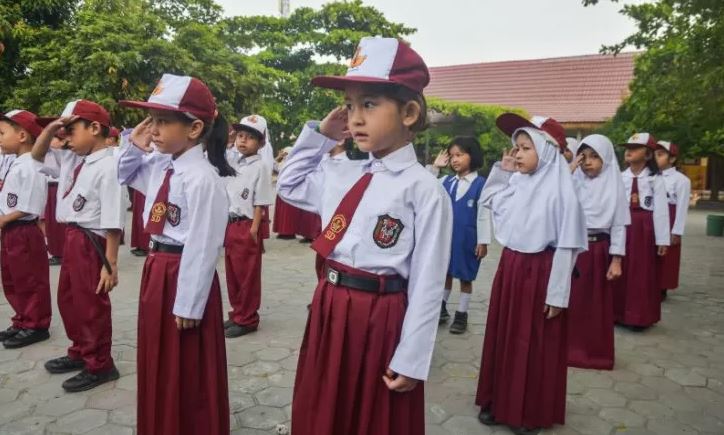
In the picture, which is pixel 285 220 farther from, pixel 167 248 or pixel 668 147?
pixel 167 248

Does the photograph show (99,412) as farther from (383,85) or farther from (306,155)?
(383,85)

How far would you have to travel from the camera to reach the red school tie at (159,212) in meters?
2.62

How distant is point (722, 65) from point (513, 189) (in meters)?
4.55

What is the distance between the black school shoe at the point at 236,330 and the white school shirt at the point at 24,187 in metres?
1.85

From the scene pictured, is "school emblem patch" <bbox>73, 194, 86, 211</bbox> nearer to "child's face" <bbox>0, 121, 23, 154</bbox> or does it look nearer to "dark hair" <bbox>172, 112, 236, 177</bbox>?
"dark hair" <bbox>172, 112, 236, 177</bbox>

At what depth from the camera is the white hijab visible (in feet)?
14.5

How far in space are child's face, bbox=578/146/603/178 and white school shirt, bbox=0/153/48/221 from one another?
4.49m

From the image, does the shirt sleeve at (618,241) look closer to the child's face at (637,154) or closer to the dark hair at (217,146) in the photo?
the child's face at (637,154)

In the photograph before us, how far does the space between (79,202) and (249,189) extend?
167cm

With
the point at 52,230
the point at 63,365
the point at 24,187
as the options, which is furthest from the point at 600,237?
the point at 52,230

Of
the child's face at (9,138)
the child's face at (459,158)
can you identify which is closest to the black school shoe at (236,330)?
the child's face at (9,138)

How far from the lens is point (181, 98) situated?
2.59m

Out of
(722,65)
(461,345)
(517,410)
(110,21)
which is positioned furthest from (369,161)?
(110,21)

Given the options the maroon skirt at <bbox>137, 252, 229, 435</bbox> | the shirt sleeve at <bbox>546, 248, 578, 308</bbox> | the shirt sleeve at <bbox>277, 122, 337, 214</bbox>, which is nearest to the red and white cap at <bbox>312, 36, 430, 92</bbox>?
the shirt sleeve at <bbox>277, 122, 337, 214</bbox>
